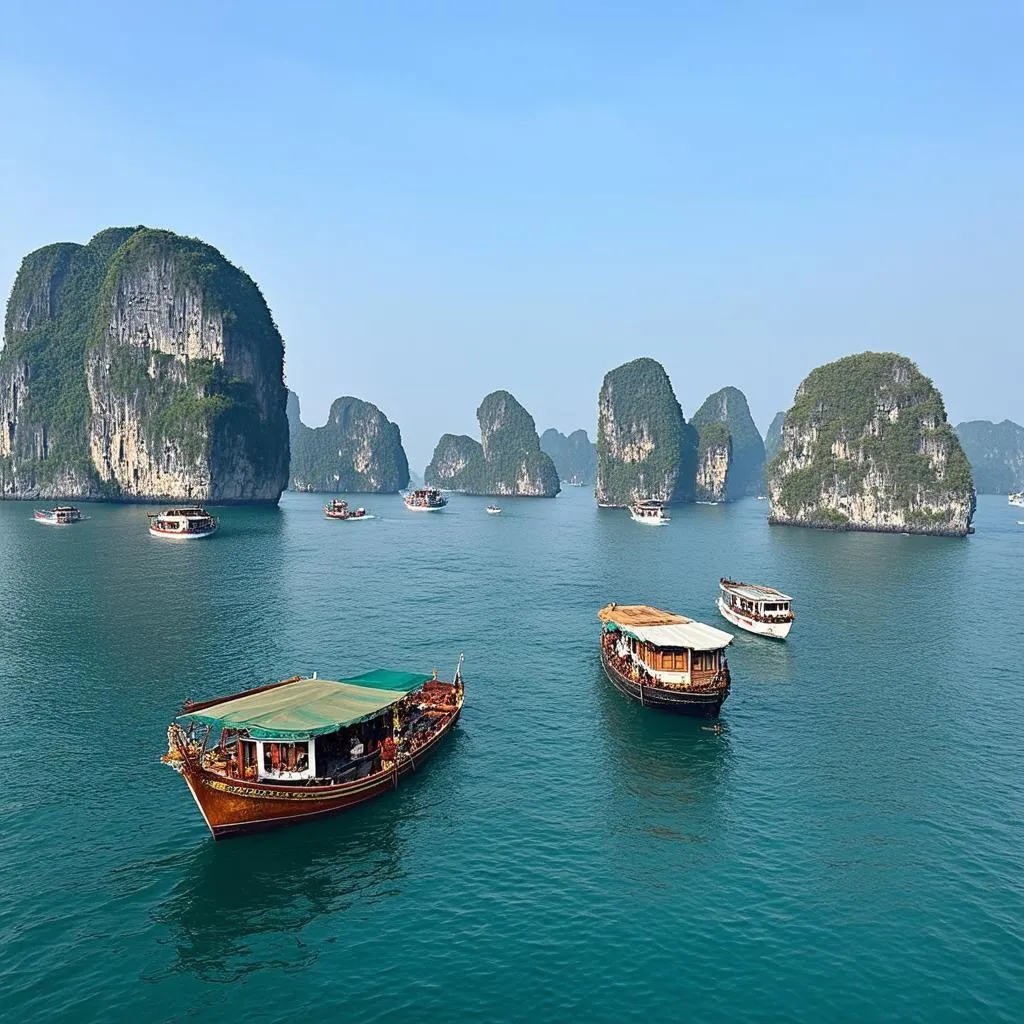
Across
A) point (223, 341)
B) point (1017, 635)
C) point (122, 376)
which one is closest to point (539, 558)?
point (1017, 635)

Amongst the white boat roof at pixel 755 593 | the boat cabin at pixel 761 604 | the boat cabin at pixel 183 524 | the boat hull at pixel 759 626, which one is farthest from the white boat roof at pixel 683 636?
the boat cabin at pixel 183 524

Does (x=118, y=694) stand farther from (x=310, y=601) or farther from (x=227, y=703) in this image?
(x=310, y=601)

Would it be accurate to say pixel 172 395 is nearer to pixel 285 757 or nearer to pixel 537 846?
pixel 285 757

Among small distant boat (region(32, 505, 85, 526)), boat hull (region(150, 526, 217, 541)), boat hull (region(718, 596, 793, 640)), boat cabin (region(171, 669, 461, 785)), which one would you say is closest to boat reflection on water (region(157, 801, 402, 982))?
boat cabin (region(171, 669, 461, 785))

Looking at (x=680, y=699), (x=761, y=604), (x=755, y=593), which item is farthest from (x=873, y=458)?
(x=680, y=699)

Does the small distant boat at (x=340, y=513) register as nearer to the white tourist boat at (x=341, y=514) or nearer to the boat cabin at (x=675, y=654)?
the white tourist boat at (x=341, y=514)

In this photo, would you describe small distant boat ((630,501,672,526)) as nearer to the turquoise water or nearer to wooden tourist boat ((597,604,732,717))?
the turquoise water
